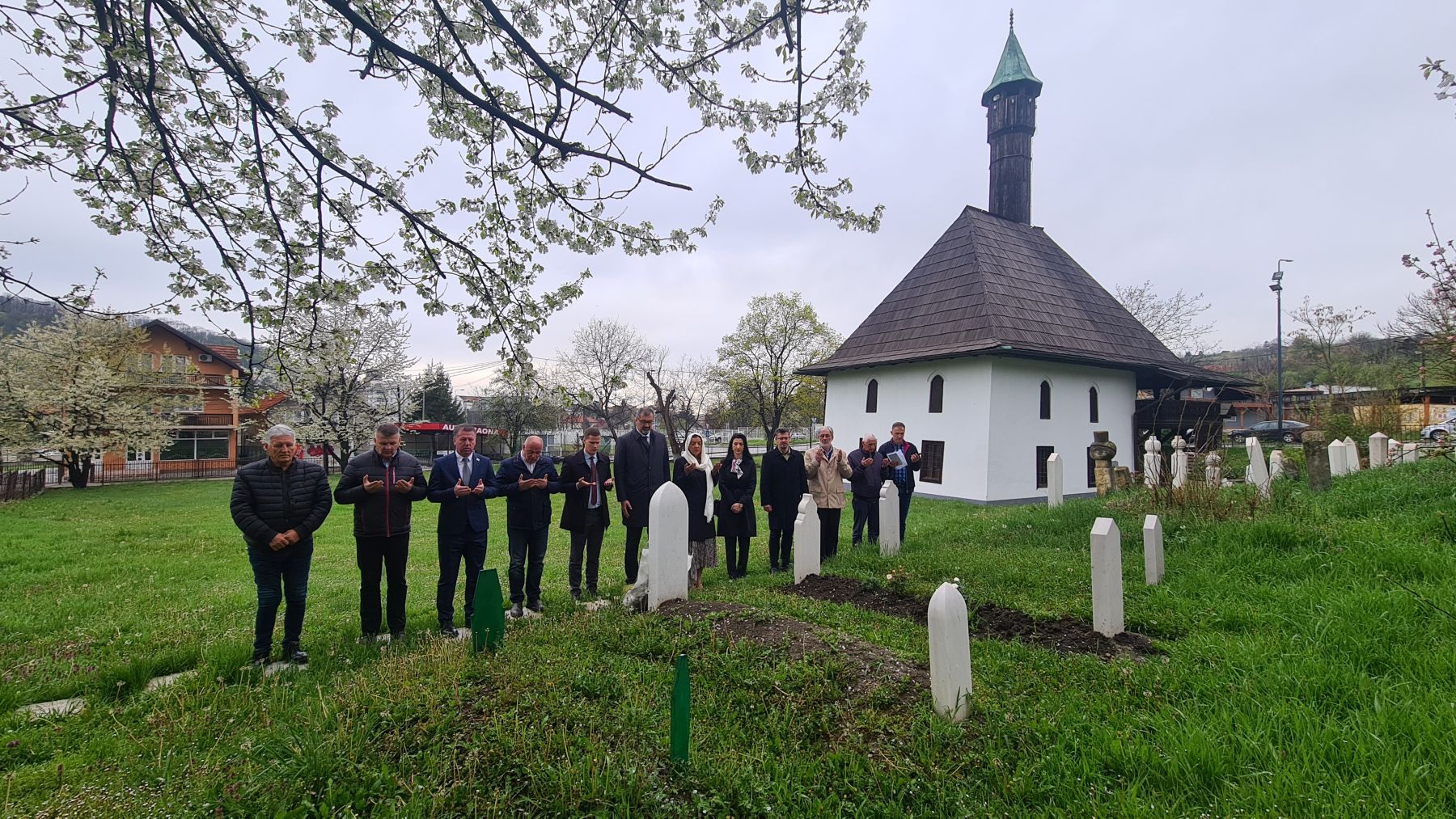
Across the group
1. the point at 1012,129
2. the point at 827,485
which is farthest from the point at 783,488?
the point at 1012,129

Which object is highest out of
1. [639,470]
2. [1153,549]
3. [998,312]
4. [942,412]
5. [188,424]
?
[998,312]

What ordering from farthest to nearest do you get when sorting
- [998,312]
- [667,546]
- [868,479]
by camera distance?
[998,312] < [868,479] < [667,546]

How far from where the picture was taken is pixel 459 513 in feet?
18.5

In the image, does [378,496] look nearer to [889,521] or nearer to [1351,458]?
[889,521]

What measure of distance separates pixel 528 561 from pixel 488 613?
7.27ft

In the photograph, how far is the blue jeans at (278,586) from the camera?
462 cm

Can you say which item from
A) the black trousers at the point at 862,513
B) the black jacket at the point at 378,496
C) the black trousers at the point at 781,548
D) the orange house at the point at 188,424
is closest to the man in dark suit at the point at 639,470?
the black trousers at the point at 781,548

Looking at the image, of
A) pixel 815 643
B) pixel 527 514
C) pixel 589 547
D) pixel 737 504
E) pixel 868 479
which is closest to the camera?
pixel 815 643

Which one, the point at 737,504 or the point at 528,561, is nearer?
the point at 528,561

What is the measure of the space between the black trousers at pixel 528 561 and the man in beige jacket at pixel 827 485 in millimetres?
3491

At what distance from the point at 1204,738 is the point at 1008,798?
93 centimetres

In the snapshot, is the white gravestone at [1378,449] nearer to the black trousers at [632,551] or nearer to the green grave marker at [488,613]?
the black trousers at [632,551]

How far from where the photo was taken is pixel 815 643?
4.05 meters

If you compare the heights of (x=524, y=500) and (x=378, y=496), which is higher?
(x=378, y=496)
